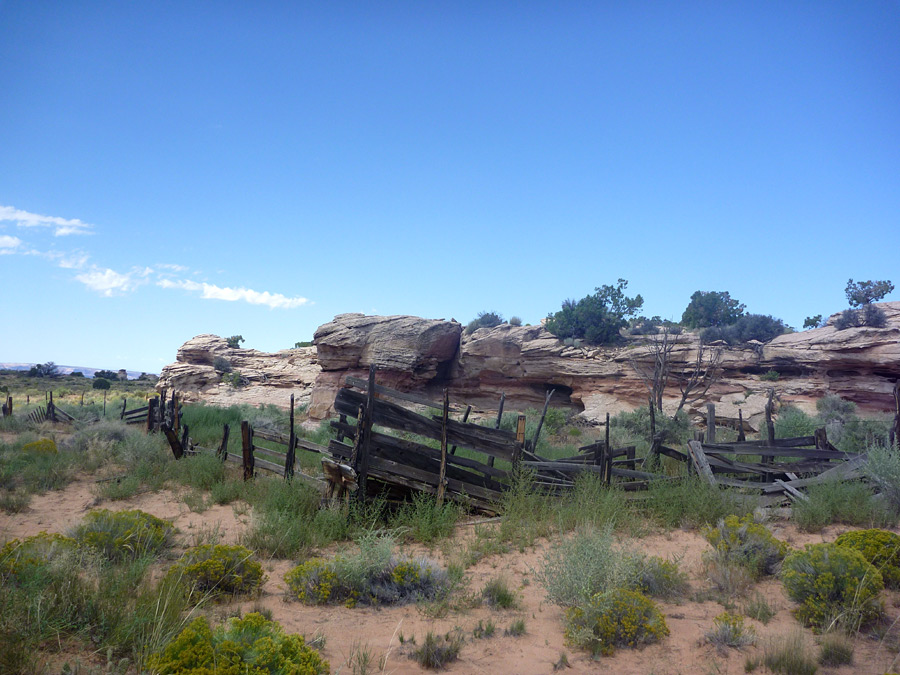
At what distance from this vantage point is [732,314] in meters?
33.1

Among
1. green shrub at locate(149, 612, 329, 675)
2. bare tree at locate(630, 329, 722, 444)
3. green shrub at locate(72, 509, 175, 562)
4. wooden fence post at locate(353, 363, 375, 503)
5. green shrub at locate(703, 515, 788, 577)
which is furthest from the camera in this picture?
bare tree at locate(630, 329, 722, 444)

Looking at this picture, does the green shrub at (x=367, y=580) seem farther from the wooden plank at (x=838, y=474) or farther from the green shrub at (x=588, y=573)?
the wooden plank at (x=838, y=474)

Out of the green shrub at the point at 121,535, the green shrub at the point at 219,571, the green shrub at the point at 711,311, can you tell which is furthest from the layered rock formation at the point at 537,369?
the green shrub at the point at 219,571

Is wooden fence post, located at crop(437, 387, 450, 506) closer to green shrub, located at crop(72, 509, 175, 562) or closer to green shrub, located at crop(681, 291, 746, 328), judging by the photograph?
green shrub, located at crop(72, 509, 175, 562)

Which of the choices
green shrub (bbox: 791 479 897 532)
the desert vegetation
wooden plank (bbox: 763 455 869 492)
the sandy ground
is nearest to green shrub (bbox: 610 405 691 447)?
wooden plank (bbox: 763 455 869 492)

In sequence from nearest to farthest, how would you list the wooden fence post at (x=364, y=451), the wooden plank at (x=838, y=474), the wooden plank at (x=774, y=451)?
the wooden fence post at (x=364, y=451), the wooden plank at (x=838, y=474), the wooden plank at (x=774, y=451)

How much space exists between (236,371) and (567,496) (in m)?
30.1

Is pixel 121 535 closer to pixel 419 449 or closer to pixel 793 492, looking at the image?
pixel 419 449

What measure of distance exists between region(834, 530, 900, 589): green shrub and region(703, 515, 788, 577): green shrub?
621 mm

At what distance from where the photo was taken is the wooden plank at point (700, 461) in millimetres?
8290

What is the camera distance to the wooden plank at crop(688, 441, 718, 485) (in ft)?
27.2

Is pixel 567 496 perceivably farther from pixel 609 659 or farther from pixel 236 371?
pixel 236 371

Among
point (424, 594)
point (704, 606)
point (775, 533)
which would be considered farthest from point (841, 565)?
point (424, 594)

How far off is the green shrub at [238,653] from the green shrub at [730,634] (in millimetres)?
3084
